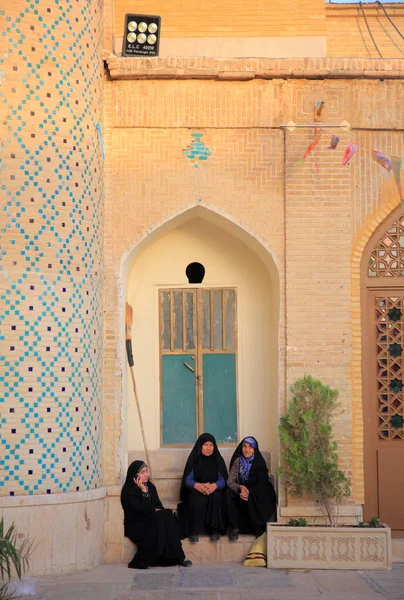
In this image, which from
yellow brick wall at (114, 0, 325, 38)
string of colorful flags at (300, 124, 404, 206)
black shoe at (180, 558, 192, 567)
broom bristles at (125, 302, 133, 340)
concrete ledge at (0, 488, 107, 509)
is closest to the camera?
concrete ledge at (0, 488, 107, 509)

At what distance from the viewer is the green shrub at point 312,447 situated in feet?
24.8

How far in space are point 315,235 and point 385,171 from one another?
0.83 m

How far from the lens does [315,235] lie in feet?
26.2

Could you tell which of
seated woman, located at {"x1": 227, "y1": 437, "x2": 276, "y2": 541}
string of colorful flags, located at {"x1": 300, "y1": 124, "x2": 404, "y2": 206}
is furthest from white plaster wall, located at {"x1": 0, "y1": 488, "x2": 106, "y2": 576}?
string of colorful flags, located at {"x1": 300, "y1": 124, "x2": 404, "y2": 206}

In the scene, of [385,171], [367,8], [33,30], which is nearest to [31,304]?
[33,30]

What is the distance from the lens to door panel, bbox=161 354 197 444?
8.48 m

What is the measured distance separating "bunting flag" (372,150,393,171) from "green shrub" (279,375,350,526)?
191cm

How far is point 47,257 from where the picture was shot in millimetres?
7223

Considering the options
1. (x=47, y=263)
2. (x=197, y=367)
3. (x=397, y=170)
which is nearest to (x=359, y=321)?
(x=397, y=170)

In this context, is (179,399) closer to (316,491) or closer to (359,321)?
(316,491)

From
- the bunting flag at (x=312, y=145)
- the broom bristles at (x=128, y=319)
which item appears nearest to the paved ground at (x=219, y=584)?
the broom bristles at (x=128, y=319)

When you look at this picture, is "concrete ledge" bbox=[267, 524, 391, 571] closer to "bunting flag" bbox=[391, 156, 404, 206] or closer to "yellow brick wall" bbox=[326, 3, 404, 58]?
"bunting flag" bbox=[391, 156, 404, 206]

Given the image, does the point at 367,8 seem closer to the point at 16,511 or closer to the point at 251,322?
the point at 251,322

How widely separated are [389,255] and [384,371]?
39.4 inches
